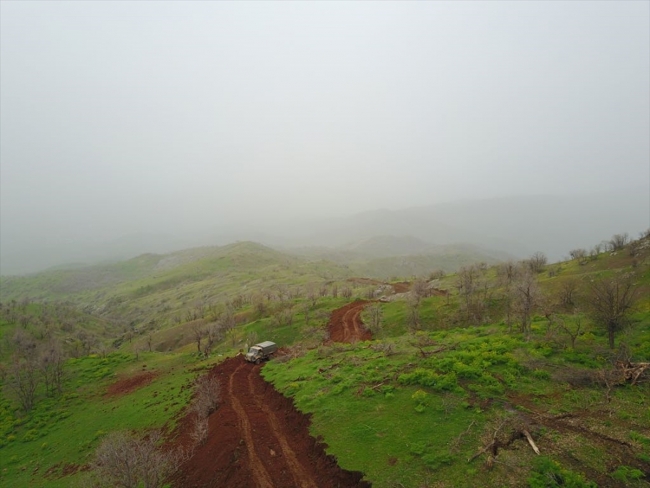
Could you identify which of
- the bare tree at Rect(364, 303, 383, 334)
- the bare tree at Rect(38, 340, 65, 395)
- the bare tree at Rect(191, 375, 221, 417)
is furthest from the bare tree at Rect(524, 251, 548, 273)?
the bare tree at Rect(38, 340, 65, 395)

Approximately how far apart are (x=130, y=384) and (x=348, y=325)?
3714 centimetres

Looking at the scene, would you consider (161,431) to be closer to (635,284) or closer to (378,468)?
(378,468)

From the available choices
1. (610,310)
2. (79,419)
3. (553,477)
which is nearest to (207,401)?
(79,419)

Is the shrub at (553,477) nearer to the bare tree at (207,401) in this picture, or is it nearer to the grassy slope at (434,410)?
the grassy slope at (434,410)

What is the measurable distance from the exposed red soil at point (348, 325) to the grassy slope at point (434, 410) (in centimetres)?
908

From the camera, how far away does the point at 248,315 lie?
274ft

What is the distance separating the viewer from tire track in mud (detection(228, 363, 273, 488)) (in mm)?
20484

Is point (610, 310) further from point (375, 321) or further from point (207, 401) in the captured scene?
point (207, 401)

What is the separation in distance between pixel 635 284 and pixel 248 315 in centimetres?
7434

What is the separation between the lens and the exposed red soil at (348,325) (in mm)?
54438

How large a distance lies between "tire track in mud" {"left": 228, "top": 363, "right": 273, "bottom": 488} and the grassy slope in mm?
4401

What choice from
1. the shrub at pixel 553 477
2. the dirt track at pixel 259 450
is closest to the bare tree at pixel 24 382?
the dirt track at pixel 259 450

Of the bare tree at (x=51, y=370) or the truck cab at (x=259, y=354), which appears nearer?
the truck cab at (x=259, y=354)

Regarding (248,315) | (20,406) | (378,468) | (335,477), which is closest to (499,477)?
(378,468)
